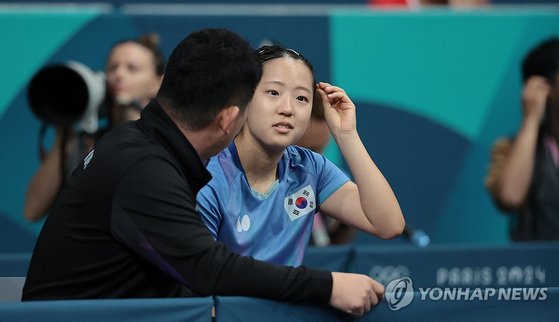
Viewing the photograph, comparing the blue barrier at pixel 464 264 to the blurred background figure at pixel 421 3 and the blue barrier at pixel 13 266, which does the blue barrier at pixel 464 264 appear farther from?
the blurred background figure at pixel 421 3

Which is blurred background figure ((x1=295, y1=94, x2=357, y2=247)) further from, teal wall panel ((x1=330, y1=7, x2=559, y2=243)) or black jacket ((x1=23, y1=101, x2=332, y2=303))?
black jacket ((x1=23, y1=101, x2=332, y2=303))

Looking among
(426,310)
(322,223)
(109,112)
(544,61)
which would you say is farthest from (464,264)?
(109,112)

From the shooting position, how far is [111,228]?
1.61 m

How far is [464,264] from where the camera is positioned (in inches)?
129

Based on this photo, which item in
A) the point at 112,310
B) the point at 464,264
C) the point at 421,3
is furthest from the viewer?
the point at 421,3

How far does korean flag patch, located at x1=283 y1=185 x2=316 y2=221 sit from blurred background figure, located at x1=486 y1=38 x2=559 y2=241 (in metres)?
2.03

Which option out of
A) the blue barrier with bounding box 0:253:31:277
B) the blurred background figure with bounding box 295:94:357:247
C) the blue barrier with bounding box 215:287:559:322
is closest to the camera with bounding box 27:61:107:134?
the blue barrier with bounding box 0:253:31:277

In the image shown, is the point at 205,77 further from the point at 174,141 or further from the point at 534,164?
the point at 534,164

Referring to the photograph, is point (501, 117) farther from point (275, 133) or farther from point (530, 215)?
point (275, 133)

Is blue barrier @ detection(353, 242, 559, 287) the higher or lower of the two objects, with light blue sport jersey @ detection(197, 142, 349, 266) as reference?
higher

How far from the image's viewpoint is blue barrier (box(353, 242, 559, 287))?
3209mm

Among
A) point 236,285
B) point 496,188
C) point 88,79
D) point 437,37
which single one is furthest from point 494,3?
point 236,285

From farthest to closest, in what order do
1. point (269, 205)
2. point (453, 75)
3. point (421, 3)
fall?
point (421, 3) → point (453, 75) → point (269, 205)

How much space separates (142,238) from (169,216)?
3.1 inches
